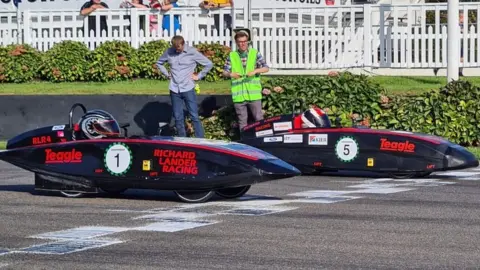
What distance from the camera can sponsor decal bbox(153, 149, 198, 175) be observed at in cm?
1189

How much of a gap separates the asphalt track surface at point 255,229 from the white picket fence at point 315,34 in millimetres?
9002

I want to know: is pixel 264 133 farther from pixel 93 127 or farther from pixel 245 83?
pixel 93 127

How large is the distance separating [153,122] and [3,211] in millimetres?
7882

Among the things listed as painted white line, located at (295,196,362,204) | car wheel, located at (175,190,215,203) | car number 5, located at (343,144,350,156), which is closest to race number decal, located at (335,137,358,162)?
car number 5, located at (343,144,350,156)

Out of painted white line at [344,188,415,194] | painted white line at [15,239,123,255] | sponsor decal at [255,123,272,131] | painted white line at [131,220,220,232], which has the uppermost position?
sponsor decal at [255,123,272,131]

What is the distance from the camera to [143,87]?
21.0 m

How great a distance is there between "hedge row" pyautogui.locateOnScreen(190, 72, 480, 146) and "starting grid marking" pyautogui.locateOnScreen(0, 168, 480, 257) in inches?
130

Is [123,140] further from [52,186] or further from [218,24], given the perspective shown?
[218,24]

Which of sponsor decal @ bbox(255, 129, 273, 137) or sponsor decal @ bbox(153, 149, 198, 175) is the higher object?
sponsor decal @ bbox(255, 129, 273, 137)

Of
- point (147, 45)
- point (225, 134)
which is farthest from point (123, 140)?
point (147, 45)

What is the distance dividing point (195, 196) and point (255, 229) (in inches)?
85.7

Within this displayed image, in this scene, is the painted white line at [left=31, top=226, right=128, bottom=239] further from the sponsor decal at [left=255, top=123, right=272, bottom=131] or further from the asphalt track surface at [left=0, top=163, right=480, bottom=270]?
the sponsor decal at [left=255, top=123, right=272, bottom=131]

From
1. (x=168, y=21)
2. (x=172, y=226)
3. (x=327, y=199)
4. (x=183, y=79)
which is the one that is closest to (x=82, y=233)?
(x=172, y=226)

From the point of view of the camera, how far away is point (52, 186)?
12.5 metres
